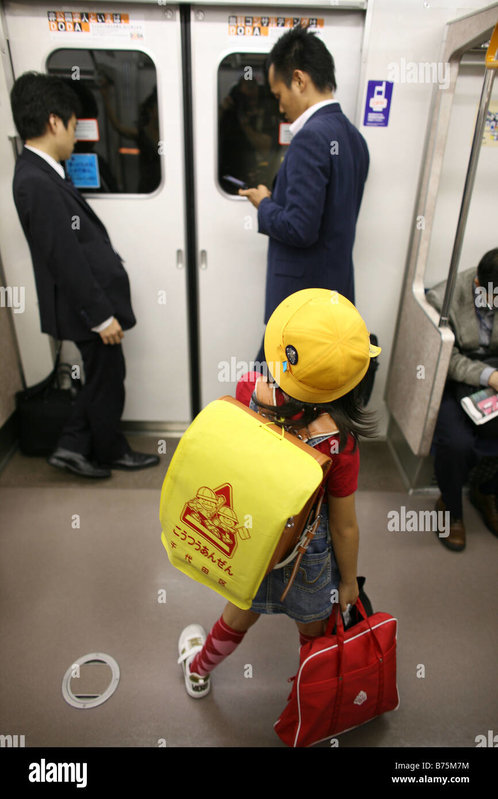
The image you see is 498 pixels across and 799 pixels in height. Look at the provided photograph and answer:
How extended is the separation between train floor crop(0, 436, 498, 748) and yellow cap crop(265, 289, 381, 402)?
1286mm

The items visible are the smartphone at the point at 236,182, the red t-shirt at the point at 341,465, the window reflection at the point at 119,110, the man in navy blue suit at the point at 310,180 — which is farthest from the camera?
the smartphone at the point at 236,182

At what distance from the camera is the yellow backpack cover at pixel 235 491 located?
1137 mm

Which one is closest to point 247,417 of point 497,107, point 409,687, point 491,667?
point 409,687

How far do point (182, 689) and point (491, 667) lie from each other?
119 cm

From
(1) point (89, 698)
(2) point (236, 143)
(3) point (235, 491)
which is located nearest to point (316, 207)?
(2) point (236, 143)

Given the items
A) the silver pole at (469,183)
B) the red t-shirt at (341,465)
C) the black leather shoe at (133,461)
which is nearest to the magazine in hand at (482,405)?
the silver pole at (469,183)

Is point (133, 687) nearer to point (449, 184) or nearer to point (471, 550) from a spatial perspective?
point (471, 550)

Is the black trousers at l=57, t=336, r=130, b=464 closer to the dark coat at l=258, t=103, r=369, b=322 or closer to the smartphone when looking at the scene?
the dark coat at l=258, t=103, r=369, b=322

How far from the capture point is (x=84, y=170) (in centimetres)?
282

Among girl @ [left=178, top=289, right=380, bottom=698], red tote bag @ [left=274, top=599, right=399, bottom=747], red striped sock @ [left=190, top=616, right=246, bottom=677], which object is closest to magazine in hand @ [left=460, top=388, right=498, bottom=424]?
red tote bag @ [left=274, top=599, right=399, bottom=747]

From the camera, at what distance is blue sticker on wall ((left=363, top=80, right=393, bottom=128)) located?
2596 millimetres

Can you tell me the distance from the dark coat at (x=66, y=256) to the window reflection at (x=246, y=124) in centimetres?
77

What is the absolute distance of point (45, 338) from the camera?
3145 millimetres

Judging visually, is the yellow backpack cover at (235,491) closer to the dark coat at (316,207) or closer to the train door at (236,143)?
the dark coat at (316,207)
